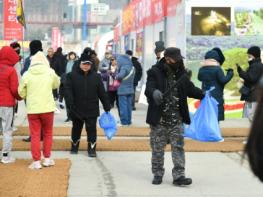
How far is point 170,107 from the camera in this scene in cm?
705

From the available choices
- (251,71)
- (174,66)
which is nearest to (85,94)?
(174,66)

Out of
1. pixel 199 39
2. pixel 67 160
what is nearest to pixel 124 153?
pixel 67 160

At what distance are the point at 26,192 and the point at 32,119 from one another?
154cm

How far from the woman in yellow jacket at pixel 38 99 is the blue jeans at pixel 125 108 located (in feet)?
18.0

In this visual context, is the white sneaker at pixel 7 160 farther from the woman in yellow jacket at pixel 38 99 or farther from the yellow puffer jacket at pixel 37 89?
the yellow puffer jacket at pixel 37 89

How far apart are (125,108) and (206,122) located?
13.9ft

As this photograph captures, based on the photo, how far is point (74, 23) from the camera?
101750 millimetres

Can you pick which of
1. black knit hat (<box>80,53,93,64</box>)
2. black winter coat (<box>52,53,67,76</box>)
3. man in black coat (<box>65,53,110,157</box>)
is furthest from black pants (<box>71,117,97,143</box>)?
black winter coat (<box>52,53,67,76</box>)

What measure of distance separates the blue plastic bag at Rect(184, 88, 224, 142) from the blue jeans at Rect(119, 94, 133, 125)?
3.84 m

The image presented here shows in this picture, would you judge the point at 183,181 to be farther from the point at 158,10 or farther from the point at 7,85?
the point at 158,10

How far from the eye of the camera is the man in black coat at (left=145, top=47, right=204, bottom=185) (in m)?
7.02

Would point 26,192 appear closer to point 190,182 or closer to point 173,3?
point 190,182

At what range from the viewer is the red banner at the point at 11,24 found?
2217 centimetres

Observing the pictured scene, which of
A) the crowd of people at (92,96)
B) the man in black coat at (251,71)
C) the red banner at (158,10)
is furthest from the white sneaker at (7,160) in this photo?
the red banner at (158,10)
